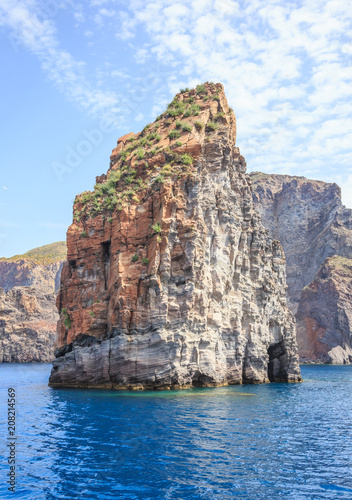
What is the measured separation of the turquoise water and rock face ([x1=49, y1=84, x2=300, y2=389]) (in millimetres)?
8451

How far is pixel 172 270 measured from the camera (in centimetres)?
4238

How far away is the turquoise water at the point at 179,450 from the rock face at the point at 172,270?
27.7ft

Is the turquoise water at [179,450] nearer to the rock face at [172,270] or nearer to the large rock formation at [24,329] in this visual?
the rock face at [172,270]

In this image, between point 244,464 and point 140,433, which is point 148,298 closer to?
point 140,433

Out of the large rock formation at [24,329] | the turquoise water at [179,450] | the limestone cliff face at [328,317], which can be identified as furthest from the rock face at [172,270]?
the limestone cliff face at [328,317]

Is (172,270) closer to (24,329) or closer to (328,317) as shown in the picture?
(24,329)

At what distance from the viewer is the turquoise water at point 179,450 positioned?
1451 cm

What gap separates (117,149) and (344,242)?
148751 mm

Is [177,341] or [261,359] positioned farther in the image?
[261,359]

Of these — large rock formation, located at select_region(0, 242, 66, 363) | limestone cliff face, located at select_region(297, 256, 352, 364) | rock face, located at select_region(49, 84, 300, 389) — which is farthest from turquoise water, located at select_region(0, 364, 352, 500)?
limestone cliff face, located at select_region(297, 256, 352, 364)

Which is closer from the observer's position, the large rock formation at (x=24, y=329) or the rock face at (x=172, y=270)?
the rock face at (x=172, y=270)

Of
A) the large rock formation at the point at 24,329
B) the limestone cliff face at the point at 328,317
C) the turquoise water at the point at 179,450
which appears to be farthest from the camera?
the limestone cliff face at the point at 328,317

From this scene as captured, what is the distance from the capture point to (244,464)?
56.1 feet

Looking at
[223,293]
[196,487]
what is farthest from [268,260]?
[196,487]
